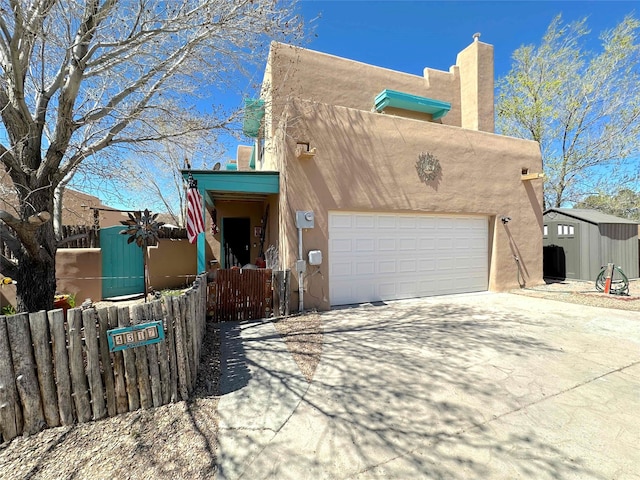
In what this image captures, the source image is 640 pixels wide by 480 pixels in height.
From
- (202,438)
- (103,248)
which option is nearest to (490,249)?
(202,438)

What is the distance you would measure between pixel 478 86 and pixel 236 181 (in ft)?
32.6

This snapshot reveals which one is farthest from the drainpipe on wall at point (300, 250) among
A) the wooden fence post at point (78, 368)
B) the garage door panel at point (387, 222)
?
the wooden fence post at point (78, 368)

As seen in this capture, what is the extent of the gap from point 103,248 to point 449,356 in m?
9.48

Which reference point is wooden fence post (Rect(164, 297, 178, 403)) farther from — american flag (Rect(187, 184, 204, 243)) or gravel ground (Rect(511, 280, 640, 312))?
gravel ground (Rect(511, 280, 640, 312))

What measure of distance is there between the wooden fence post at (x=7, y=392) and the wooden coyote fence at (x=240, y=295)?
3.30m

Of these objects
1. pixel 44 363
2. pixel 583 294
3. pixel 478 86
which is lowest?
pixel 583 294

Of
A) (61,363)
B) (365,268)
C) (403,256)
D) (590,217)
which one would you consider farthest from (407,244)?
(590,217)

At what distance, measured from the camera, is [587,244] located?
10000 mm

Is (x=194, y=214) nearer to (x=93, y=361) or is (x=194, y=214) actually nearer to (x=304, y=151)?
(x=304, y=151)

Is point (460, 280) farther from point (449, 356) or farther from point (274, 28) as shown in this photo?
point (274, 28)

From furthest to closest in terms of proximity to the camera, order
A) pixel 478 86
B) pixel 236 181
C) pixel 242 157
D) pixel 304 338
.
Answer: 1. pixel 242 157
2. pixel 478 86
3. pixel 236 181
4. pixel 304 338

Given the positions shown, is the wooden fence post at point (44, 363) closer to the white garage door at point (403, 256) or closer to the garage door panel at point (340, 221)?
the white garage door at point (403, 256)

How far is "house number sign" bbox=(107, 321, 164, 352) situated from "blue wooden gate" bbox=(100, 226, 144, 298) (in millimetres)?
7046

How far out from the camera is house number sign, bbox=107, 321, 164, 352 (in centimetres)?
270
